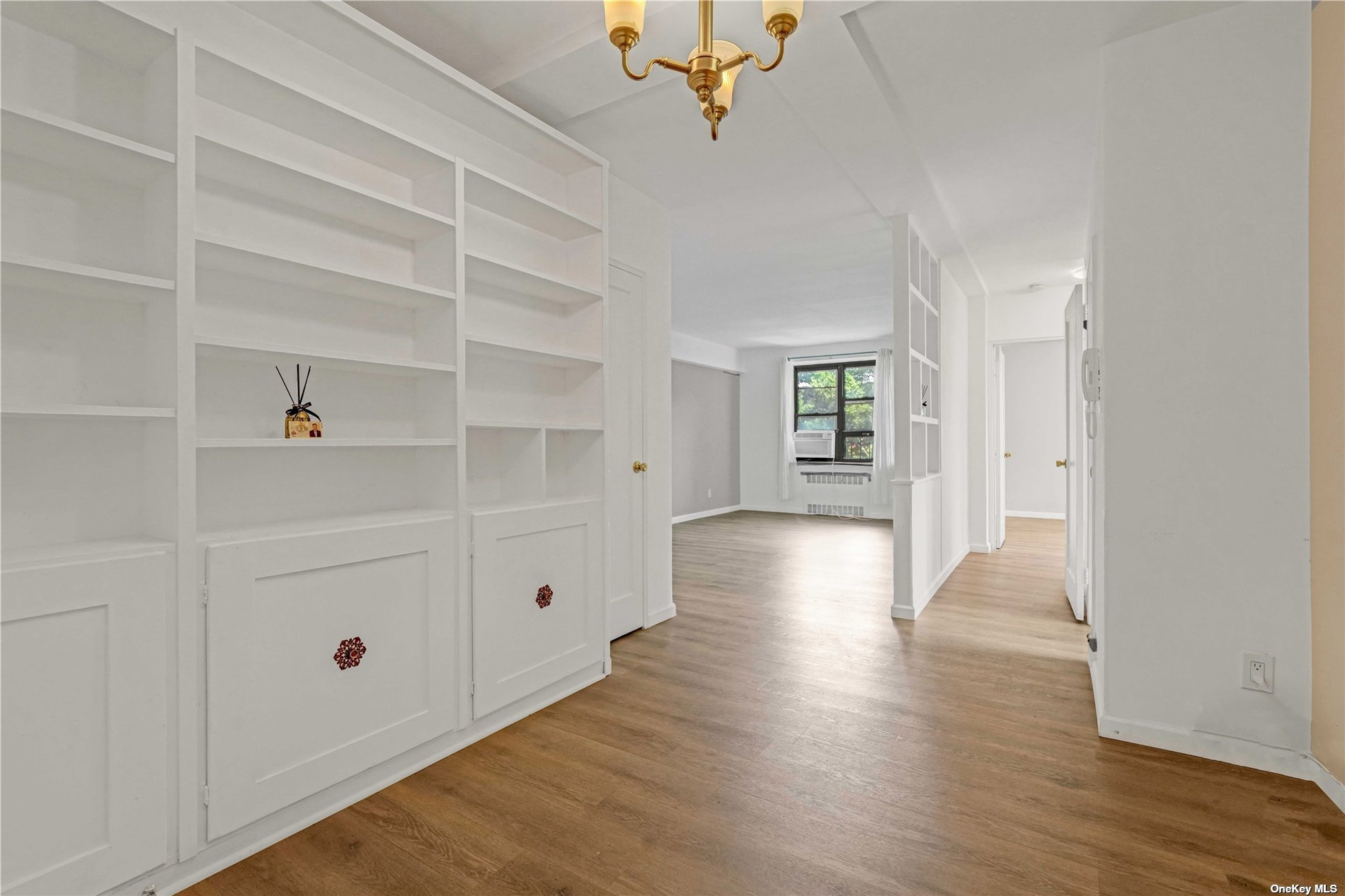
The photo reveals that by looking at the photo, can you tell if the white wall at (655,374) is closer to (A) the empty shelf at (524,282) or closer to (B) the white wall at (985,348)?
(A) the empty shelf at (524,282)

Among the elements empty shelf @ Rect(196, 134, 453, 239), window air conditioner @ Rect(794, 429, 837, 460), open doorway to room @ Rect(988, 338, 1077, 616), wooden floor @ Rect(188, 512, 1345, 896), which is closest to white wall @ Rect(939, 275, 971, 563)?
wooden floor @ Rect(188, 512, 1345, 896)

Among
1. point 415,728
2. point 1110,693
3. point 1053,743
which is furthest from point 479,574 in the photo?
point 1110,693

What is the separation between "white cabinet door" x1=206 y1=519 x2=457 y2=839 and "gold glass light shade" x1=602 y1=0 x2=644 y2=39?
1.64 meters

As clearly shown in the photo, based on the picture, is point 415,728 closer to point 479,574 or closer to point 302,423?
point 479,574

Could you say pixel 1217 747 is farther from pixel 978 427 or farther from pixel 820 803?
pixel 978 427

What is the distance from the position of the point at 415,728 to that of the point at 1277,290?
3.22 metres

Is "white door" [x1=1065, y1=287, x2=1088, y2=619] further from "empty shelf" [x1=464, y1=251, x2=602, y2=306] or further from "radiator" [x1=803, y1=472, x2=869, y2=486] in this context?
"radiator" [x1=803, y1=472, x2=869, y2=486]

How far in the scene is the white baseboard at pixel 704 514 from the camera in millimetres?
8805

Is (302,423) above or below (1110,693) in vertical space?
above

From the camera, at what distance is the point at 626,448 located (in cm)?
368

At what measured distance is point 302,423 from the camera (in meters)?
2.06

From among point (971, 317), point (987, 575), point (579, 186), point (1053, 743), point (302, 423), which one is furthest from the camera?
point (971, 317)

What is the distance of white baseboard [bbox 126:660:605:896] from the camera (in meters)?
1.62

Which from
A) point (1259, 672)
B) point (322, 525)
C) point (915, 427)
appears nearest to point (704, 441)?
point (915, 427)
